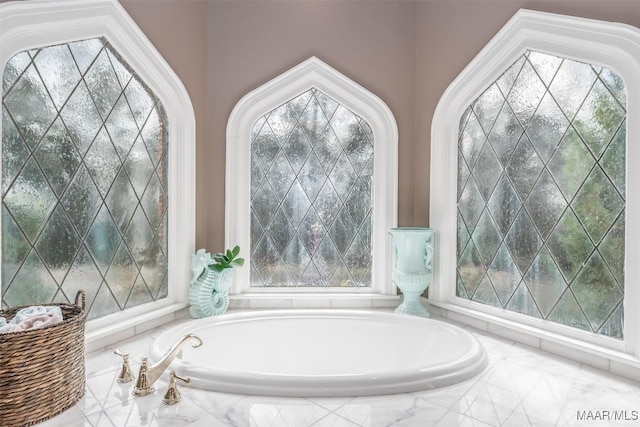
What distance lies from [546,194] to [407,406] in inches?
47.8

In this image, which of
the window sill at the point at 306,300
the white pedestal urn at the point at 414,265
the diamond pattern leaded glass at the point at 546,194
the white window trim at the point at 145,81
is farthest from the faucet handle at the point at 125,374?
the diamond pattern leaded glass at the point at 546,194

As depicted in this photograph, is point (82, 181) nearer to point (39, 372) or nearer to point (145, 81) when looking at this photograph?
point (145, 81)

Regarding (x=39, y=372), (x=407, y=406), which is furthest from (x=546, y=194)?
(x=39, y=372)

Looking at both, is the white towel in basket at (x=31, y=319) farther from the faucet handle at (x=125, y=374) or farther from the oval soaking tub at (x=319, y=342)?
the oval soaking tub at (x=319, y=342)

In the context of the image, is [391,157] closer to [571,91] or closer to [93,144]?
[571,91]

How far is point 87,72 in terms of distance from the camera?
1.86 meters

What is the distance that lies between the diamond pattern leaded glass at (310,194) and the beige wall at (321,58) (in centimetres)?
22

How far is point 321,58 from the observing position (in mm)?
2551

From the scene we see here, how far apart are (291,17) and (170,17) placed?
28.4 inches

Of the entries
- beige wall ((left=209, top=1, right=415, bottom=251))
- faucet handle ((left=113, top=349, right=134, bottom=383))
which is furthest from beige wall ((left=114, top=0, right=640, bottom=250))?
faucet handle ((left=113, top=349, right=134, bottom=383))

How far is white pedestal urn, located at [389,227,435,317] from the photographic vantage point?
2311mm

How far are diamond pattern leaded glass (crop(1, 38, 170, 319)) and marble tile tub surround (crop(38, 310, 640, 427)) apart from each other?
0.49m

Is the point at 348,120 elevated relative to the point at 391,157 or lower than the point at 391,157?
elevated

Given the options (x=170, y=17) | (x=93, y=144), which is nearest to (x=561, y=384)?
(x=93, y=144)
